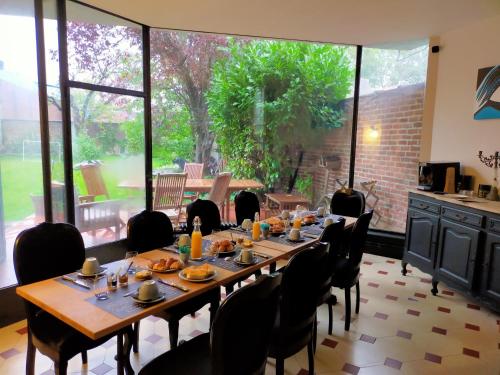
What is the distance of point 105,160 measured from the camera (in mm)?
3639

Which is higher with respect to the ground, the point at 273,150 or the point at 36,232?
the point at 273,150

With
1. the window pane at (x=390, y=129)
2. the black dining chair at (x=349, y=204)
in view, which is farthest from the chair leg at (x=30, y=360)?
the window pane at (x=390, y=129)

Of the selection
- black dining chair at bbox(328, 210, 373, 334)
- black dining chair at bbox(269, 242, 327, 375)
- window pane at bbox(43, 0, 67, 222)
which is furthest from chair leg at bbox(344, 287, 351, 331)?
window pane at bbox(43, 0, 67, 222)

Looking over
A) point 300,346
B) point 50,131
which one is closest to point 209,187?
point 50,131

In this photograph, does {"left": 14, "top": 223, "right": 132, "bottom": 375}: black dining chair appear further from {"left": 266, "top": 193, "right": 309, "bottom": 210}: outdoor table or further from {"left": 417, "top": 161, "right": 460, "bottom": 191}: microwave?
{"left": 417, "top": 161, "right": 460, "bottom": 191}: microwave

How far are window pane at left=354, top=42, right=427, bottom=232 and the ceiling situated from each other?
0.45 metres

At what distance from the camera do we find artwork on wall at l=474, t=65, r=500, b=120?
11.0ft

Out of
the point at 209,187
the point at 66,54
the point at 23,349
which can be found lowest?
the point at 23,349

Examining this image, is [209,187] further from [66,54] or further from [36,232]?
[36,232]

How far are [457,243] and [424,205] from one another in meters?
0.53

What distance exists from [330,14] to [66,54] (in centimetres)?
235

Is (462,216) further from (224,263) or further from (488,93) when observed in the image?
(224,263)

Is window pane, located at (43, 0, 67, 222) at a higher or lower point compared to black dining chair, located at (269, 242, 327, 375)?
higher

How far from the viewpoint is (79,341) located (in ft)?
5.88
